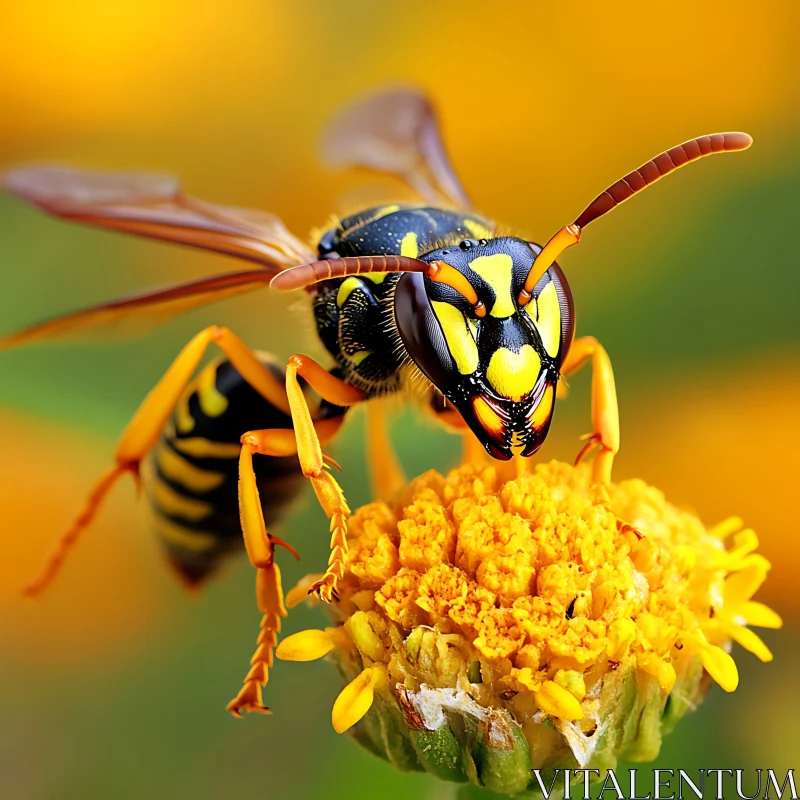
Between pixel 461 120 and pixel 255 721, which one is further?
pixel 461 120

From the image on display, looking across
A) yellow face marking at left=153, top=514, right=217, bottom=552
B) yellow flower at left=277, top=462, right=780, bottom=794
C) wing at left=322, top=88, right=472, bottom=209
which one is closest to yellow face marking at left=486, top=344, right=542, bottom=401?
yellow flower at left=277, top=462, right=780, bottom=794

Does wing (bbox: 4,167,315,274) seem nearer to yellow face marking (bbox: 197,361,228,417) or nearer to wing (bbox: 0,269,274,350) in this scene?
wing (bbox: 0,269,274,350)

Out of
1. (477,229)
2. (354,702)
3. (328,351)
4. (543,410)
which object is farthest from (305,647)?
(477,229)

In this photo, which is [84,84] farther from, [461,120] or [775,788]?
[775,788]

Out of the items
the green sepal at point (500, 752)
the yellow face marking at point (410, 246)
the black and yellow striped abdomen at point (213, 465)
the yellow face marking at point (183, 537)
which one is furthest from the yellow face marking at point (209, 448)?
the green sepal at point (500, 752)

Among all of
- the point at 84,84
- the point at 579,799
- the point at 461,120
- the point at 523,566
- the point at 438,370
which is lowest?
the point at 579,799

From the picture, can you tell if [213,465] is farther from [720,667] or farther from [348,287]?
[720,667]

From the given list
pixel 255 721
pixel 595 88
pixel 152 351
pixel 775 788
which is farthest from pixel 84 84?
pixel 775 788
